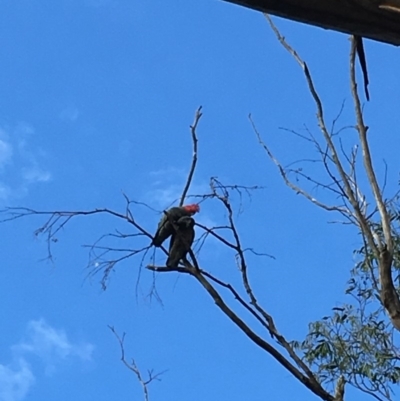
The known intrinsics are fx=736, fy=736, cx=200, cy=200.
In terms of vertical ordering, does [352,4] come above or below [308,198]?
below

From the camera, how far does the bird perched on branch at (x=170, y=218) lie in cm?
290

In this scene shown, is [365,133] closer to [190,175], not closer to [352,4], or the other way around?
[190,175]

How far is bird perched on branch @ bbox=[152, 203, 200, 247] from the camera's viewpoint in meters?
2.90

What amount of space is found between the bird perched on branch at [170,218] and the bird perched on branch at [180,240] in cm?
2

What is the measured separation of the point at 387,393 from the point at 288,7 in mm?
4406

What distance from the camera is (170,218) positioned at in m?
2.91

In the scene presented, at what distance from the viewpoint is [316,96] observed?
3.26 meters

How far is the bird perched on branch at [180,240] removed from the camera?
2.85 m

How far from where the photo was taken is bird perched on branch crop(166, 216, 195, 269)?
2.85 meters

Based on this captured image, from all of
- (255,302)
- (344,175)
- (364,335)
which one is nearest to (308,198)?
(344,175)

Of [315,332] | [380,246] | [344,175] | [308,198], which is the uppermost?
[315,332]

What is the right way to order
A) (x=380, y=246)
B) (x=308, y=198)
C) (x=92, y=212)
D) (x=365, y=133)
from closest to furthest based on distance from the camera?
1. (x=92, y=212)
2. (x=380, y=246)
3. (x=365, y=133)
4. (x=308, y=198)

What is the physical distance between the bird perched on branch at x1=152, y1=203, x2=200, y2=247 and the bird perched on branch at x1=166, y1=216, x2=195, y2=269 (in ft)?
0.06

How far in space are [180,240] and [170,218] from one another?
0.10 metres
